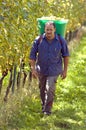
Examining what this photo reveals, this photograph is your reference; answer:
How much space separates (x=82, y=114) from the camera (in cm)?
848

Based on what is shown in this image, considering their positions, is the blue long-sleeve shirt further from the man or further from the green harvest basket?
the green harvest basket

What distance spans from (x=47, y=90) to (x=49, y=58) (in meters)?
0.57

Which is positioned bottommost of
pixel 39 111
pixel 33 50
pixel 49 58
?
pixel 39 111

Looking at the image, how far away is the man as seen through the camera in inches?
298

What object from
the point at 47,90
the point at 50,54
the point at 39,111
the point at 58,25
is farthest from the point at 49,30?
the point at 39,111

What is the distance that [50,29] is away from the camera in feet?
24.3

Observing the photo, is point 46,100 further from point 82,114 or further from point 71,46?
point 71,46

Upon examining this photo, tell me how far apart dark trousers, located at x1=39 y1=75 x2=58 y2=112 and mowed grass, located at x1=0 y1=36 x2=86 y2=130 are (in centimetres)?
19

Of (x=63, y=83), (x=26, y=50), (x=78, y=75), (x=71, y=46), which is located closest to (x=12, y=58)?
(x=26, y=50)

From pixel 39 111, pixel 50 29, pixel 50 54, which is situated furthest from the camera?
pixel 39 111

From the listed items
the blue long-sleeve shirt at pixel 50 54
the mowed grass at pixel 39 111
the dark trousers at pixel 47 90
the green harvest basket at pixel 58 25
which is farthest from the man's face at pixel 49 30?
the mowed grass at pixel 39 111

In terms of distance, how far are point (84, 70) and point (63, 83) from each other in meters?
2.25

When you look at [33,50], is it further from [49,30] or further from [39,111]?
[39,111]

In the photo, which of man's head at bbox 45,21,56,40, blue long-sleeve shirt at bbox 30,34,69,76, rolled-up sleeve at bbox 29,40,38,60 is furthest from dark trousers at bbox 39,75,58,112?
man's head at bbox 45,21,56,40
